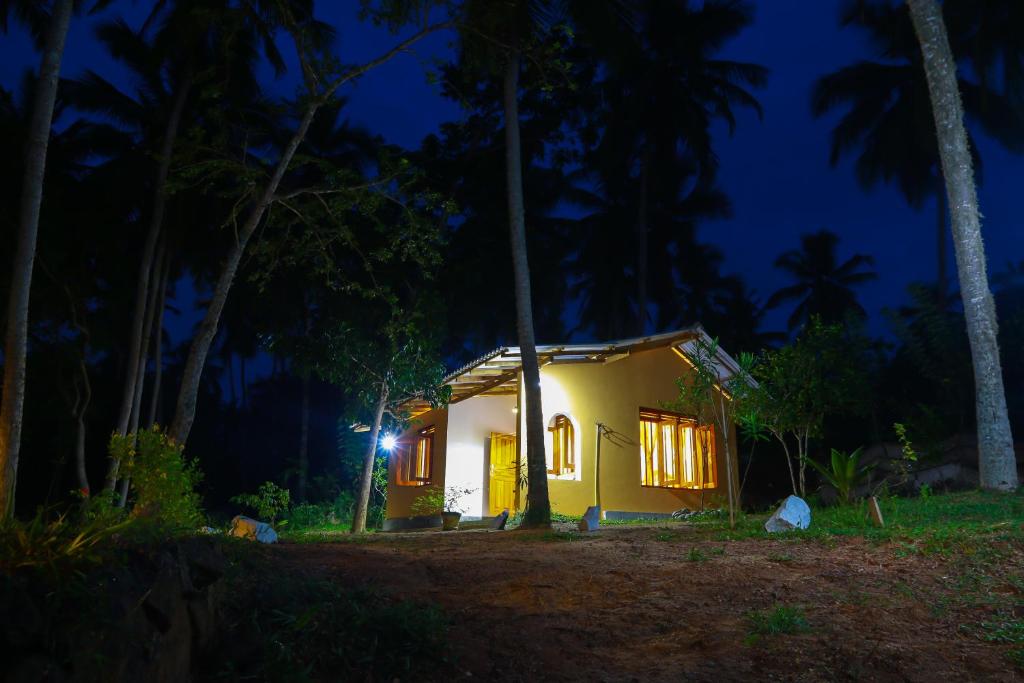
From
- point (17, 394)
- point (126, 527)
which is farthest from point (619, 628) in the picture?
point (17, 394)

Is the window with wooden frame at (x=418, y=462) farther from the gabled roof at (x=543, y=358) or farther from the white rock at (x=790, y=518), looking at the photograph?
the white rock at (x=790, y=518)

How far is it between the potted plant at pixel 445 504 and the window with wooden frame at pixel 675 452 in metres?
3.55

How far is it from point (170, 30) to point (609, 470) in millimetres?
12323

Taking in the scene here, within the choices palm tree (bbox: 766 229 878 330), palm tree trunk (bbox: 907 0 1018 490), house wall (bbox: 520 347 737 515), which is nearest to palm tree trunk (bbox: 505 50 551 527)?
house wall (bbox: 520 347 737 515)

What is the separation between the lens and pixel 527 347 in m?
10.8

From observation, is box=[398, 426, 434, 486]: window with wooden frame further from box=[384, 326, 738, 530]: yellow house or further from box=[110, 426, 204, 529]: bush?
box=[110, 426, 204, 529]: bush

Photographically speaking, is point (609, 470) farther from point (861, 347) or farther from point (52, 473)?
point (52, 473)

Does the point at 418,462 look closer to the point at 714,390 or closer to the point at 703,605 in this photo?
the point at 714,390

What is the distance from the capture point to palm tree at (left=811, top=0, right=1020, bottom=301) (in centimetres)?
2100

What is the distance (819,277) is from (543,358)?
21717 mm

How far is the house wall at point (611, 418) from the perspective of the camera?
14078mm

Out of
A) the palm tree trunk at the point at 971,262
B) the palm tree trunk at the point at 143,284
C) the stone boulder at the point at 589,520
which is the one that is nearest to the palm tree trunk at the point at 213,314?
the palm tree trunk at the point at 143,284

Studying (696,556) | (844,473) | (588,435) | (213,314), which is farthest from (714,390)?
(213,314)

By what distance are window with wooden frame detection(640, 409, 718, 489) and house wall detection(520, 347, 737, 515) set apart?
34cm
